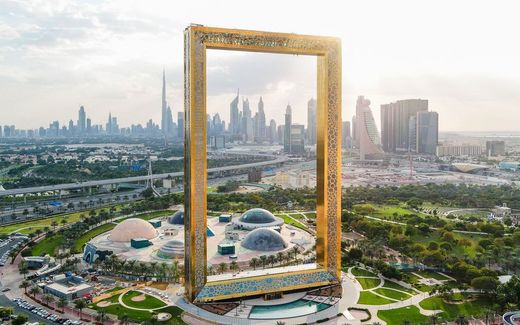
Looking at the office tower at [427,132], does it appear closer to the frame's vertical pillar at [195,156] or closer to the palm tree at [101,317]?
the frame's vertical pillar at [195,156]

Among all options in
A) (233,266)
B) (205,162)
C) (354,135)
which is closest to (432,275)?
(233,266)

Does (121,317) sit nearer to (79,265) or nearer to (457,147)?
(79,265)

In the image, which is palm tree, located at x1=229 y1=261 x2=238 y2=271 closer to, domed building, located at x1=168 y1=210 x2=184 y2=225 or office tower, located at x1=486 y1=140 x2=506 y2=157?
domed building, located at x1=168 y1=210 x2=184 y2=225

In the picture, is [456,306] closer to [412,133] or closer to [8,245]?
[8,245]

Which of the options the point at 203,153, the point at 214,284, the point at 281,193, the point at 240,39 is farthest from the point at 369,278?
the point at 281,193

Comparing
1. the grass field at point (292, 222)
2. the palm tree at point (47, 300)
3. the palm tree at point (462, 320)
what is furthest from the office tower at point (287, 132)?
the palm tree at point (462, 320)

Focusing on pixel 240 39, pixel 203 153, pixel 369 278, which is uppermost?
pixel 240 39
